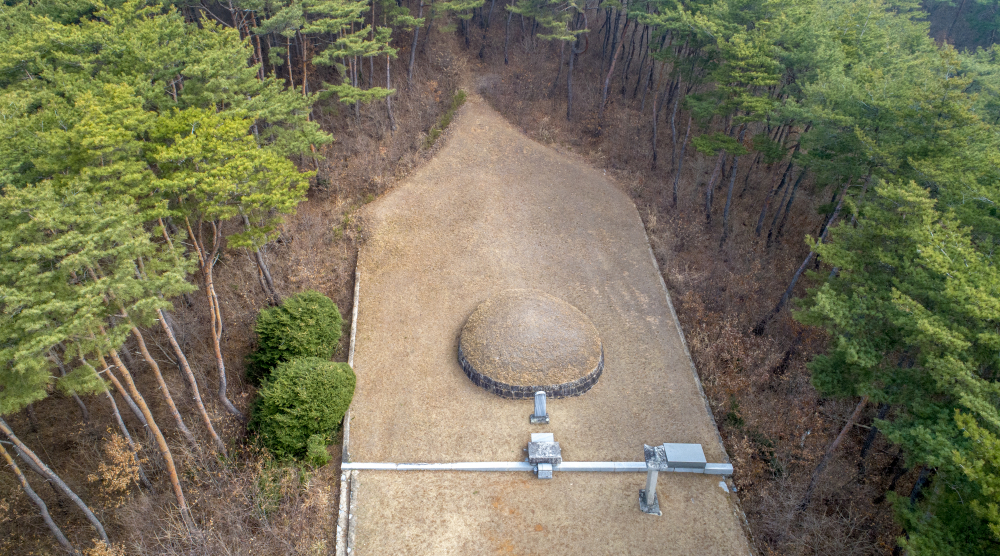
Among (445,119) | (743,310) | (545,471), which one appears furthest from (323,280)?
(743,310)

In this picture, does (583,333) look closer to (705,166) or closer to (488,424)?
(488,424)

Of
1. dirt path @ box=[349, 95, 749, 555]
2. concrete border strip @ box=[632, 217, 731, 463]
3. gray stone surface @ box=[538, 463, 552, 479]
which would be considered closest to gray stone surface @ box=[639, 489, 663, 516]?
dirt path @ box=[349, 95, 749, 555]

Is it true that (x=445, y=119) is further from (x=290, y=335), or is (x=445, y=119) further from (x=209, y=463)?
(x=209, y=463)

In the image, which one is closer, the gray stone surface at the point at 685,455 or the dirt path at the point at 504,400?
the dirt path at the point at 504,400

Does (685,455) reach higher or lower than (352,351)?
higher

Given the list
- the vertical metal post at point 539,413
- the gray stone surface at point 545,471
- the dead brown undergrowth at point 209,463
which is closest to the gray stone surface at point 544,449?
the gray stone surface at point 545,471

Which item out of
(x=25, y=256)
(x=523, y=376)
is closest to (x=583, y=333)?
(x=523, y=376)

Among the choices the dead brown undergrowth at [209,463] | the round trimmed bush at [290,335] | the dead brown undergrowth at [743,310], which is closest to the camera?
the dead brown undergrowth at [209,463]

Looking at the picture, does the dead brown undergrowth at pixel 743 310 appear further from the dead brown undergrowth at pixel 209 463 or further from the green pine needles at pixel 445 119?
the dead brown undergrowth at pixel 209 463
